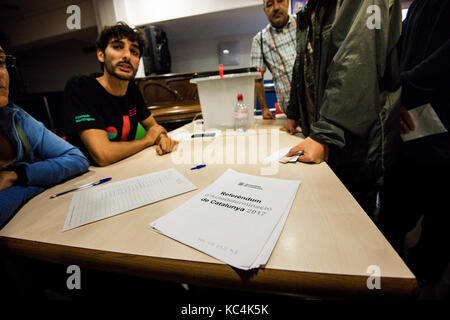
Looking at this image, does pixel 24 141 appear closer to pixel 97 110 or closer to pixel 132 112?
pixel 97 110

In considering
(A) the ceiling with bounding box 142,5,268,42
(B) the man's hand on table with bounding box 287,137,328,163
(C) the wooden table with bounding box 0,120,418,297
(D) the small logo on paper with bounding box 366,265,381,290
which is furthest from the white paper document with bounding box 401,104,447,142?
(A) the ceiling with bounding box 142,5,268,42

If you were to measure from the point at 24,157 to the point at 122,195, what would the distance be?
1.72 ft

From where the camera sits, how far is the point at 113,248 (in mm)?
396

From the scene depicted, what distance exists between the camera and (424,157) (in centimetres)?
92

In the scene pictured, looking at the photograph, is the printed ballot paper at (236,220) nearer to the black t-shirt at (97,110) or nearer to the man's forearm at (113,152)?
the man's forearm at (113,152)

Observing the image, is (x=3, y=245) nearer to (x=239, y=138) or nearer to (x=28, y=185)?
(x=28, y=185)

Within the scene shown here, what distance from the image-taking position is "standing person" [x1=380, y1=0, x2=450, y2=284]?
2.76 ft

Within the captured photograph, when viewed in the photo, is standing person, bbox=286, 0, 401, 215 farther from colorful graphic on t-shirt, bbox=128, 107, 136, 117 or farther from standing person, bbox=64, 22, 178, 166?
colorful graphic on t-shirt, bbox=128, 107, 136, 117

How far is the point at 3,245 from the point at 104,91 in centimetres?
101

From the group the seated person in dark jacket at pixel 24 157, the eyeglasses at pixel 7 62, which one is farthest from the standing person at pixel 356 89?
the eyeglasses at pixel 7 62

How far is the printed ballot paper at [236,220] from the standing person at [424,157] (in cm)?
76

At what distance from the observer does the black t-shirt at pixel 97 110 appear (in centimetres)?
104

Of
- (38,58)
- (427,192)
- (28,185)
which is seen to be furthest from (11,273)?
(38,58)

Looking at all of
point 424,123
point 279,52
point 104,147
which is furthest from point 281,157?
point 279,52
